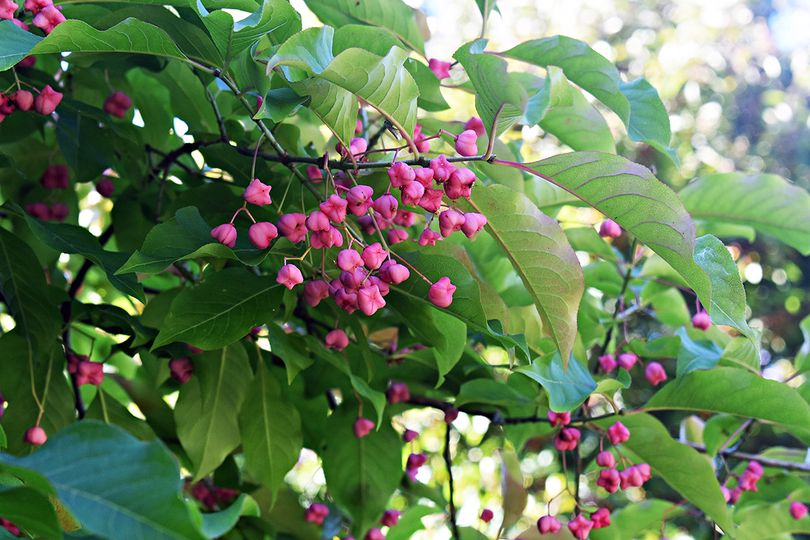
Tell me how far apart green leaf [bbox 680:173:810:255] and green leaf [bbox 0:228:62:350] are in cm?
114

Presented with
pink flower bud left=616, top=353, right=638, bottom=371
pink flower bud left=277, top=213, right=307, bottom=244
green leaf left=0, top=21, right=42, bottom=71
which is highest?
green leaf left=0, top=21, right=42, bottom=71

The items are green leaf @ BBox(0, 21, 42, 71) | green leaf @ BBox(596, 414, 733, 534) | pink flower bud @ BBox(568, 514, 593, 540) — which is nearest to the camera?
green leaf @ BBox(0, 21, 42, 71)

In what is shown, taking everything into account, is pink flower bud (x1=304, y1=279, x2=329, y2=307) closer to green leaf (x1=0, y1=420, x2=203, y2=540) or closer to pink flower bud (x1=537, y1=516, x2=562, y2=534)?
green leaf (x1=0, y1=420, x2=203, y2=540)

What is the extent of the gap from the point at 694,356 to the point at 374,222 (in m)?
0.66

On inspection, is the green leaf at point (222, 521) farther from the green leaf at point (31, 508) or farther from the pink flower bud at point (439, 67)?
the pink flower bud at point (439, 67)

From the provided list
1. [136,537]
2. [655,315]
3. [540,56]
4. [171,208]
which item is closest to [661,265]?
[655,315]

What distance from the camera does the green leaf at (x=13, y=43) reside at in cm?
88

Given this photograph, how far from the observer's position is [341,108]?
96 centimetres

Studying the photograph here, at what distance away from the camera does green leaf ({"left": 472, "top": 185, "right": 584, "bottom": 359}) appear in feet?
3.45

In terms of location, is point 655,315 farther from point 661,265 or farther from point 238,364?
point 238,364

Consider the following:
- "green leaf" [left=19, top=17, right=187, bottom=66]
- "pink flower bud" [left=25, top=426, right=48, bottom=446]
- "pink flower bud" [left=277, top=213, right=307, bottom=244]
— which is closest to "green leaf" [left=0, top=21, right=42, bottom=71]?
"green leaf" [left=19, top=17, right=187, bottom=66]

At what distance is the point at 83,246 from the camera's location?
112 cm

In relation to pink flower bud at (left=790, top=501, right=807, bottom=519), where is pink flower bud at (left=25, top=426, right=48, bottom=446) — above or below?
above

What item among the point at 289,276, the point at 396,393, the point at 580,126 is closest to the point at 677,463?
the point at 396,393
